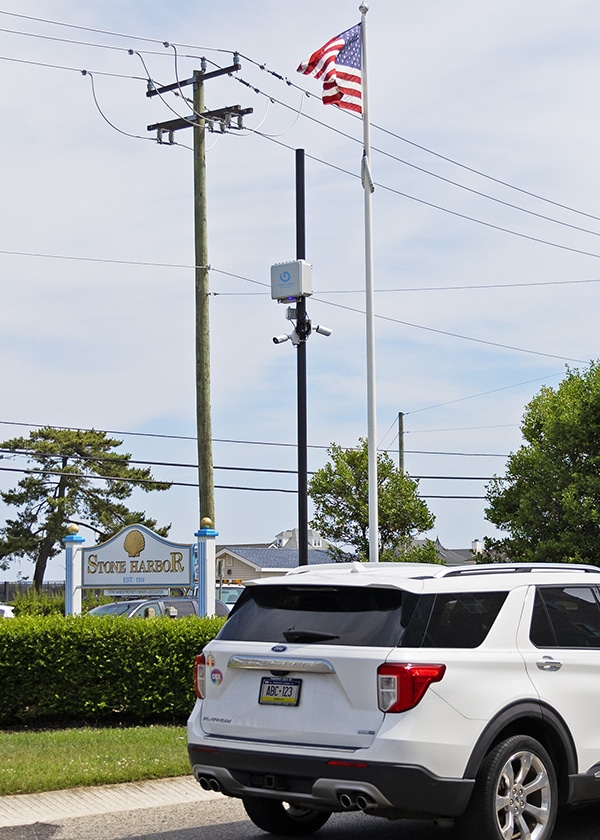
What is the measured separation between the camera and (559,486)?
24.7m

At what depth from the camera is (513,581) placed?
23.4 ft

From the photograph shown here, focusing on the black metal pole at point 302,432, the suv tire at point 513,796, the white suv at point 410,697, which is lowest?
the suv tire at point 513,796

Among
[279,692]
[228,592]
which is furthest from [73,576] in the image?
[228,592]

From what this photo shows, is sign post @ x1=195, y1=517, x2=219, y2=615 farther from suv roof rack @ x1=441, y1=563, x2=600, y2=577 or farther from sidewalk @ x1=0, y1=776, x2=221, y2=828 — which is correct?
suv roof rack @ x1=441, y1=563, x2=600, y2=577

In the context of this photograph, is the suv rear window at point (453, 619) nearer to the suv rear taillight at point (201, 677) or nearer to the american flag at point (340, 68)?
the suv rear taillight at point (201, 677)

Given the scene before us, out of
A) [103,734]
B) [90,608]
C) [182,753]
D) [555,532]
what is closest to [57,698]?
[103,734]

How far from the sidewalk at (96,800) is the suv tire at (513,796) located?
130 inches

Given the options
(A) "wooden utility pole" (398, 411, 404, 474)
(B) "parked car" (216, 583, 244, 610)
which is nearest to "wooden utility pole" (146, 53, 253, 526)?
(B) "parked car" (216, 583, 244, 610)

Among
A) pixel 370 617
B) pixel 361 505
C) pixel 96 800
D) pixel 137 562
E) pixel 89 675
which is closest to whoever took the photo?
→ pixel 370 617

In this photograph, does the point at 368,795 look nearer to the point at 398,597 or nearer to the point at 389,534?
the point at 398,597

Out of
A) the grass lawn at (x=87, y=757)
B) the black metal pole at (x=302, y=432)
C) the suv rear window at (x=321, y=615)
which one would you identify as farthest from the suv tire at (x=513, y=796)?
the black metal pole at (x=302, y=432)

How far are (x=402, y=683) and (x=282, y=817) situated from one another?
79.1 inches

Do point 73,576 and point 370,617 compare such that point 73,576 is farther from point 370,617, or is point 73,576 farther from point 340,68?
point 370,617

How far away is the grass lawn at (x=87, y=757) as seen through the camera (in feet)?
30.6
